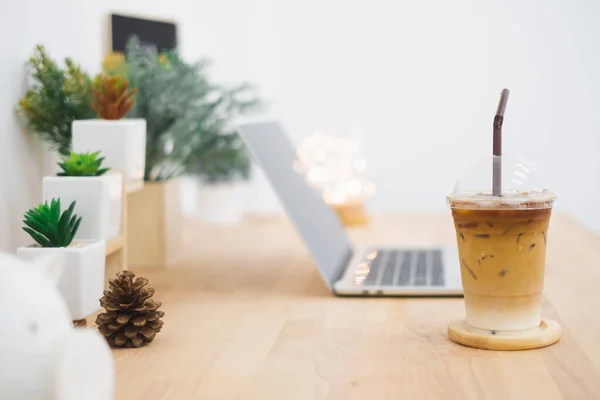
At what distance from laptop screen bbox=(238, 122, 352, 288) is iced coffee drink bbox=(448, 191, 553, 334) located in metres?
0.39

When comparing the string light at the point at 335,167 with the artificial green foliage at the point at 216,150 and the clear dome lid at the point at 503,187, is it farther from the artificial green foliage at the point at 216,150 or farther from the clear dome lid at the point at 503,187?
the clear dome lid at the point at 503,187

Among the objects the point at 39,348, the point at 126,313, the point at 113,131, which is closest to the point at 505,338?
the point at 126,313

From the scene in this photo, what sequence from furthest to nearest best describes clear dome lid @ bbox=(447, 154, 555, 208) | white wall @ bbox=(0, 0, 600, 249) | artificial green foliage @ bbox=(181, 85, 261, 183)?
white wall @ bbox=(0, 0, 600, 249) < artificial green foliage @ bbox=(181, 85, 261, 183) < clear dome lid @ bbox=(447, 154, 555, 208)

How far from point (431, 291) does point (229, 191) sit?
3.77 ft

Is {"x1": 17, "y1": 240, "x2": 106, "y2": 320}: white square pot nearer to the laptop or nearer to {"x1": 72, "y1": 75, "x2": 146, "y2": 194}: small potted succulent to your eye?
{"x1": 72, "y1": 75, "x2": 146, "y2": 194}: small potted succulent

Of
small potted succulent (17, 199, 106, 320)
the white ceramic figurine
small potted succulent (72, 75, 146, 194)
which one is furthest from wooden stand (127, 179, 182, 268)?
the white ceramic figurine

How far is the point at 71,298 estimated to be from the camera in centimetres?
116

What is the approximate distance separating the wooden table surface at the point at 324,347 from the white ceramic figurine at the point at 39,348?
6.6 inches

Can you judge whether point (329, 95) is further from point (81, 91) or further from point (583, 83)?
point (81, 91)

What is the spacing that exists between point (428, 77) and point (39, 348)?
99.2 inches

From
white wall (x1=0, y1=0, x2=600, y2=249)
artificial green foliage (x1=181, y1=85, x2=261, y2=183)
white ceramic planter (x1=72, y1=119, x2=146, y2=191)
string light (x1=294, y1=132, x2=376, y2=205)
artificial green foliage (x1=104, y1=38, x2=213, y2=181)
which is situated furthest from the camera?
white wall (x1=0, y1=0, x2=600, y2=249)

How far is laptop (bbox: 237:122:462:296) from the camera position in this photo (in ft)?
4.79

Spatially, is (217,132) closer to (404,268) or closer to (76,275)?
(404,268)

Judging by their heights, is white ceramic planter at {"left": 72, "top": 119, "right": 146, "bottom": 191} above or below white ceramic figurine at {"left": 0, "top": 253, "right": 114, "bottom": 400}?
above
